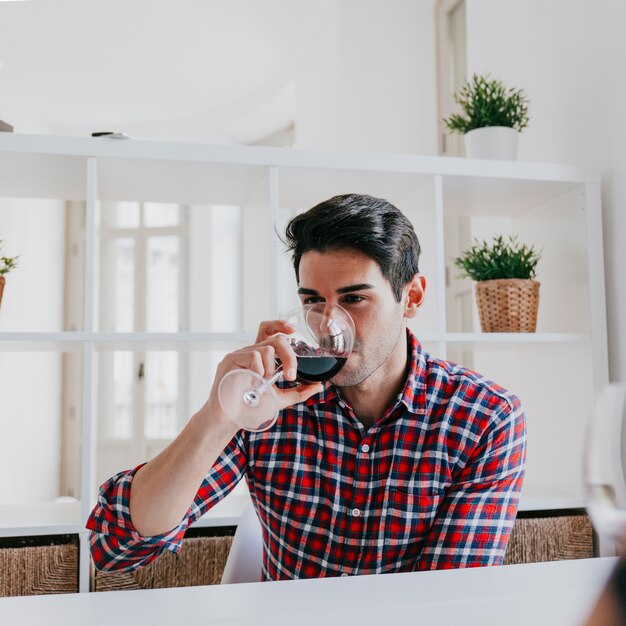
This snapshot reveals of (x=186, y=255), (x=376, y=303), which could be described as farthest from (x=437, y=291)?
(x=186, y=255)

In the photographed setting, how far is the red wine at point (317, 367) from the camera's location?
1.03 meters

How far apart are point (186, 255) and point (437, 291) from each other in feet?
13.8

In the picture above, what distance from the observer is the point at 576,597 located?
19.8 inches

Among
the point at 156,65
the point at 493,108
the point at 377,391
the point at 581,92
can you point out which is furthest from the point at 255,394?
the point at 156,65

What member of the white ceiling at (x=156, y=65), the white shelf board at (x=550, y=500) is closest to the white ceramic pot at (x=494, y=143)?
the white shelf board at (x=550, y=500)

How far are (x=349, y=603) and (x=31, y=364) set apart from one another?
484 cm

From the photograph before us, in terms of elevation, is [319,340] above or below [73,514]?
above

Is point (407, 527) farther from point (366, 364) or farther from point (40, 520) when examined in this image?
point (40, 520)

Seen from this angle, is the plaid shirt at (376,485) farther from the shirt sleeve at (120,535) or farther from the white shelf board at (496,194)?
the white shelf board at (496,194)

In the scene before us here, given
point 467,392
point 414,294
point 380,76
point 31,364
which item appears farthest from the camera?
point 31,364

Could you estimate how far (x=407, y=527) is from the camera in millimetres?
1165

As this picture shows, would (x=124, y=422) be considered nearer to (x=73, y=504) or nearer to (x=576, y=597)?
(x=73, y=504)

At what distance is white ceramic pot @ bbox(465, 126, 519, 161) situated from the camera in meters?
1.83

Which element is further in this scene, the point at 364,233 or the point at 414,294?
the point at 414,294
